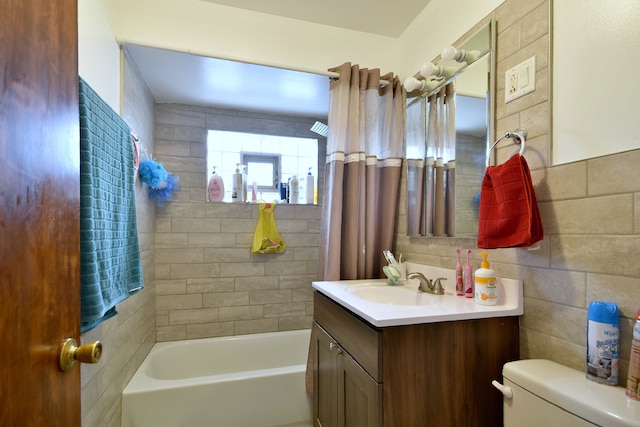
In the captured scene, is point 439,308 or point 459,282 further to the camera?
point 459,282

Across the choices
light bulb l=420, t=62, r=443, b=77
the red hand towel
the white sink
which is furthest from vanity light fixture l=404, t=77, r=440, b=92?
the white sink

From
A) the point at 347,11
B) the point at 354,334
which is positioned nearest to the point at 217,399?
the point at 354,334

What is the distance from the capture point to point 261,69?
70.8 inches

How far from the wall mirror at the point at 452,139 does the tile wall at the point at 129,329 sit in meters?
1.61

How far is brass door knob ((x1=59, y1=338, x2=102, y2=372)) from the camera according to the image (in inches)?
23.7

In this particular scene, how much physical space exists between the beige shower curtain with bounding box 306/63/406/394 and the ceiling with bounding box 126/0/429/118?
0.94 feet

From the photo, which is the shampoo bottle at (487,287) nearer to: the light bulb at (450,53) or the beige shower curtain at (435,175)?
the beige shower curtain at (435,175)

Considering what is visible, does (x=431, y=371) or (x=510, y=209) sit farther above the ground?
(x=510, y=209)

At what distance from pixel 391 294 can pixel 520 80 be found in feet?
3.50

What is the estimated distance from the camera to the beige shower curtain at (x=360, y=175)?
1761mm

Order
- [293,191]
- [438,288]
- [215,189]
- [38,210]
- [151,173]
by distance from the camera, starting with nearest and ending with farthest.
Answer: [38,210] → [438,288] → [151,173] → [215,189] → [293,191]

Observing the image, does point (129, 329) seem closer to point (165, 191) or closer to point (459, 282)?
point (165, 191)

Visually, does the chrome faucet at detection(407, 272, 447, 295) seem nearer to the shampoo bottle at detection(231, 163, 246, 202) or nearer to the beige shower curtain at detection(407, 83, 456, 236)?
the beige shower curtain at detection(407, 83, 456, 236)

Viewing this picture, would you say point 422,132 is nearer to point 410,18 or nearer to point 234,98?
point 410,18
